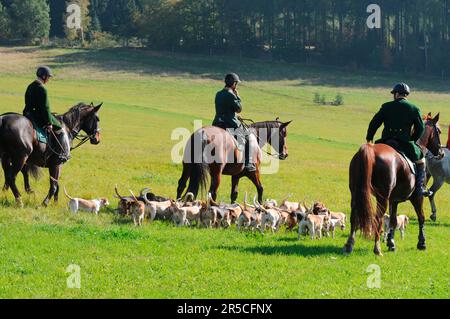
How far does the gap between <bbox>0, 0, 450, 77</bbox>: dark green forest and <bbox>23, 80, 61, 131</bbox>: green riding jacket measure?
89.6 m

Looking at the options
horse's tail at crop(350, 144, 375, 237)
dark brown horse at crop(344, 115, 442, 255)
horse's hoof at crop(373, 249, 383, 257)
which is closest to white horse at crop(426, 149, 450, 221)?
dark brown horse at crop(344, 115, 442, 255)

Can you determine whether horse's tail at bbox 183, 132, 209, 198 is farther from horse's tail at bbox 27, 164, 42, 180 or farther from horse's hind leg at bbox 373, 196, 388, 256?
horse's hind leg at bbox 373, 196, 388, 256

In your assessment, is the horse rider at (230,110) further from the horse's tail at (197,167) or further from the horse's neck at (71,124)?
the horse's neck at (71,124)

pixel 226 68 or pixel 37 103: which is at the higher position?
pixel 37 103

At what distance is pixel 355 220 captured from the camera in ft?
48.0

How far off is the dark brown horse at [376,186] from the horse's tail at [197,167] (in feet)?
14.9

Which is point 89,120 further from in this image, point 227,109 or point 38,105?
point 227,109

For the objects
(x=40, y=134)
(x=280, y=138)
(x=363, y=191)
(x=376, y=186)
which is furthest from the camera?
(x=280, y=138)

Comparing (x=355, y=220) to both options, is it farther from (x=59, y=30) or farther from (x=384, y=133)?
(x=59, y=30)

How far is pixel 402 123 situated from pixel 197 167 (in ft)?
16.1

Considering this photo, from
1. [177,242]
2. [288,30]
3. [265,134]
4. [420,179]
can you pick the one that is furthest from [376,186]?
[288,30]

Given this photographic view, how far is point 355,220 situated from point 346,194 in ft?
40.1

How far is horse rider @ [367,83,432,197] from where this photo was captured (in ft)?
52.7

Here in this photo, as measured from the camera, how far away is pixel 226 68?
9981cm
